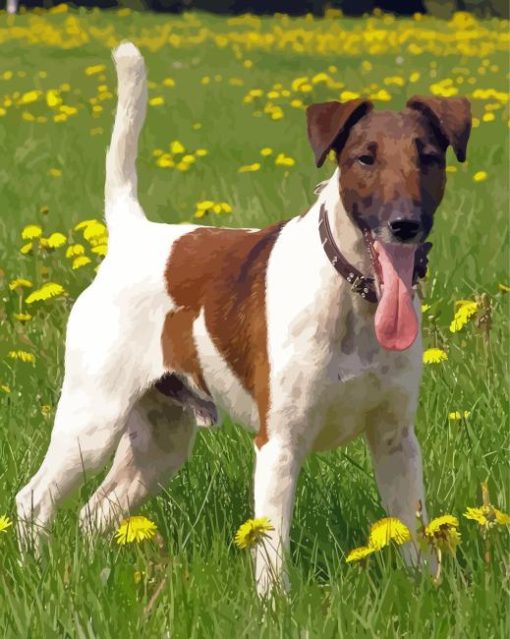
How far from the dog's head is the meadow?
1.07 feet

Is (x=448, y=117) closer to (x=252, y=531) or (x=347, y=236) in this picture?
(x=347, y=236)

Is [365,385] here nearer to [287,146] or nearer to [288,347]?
[288,347]

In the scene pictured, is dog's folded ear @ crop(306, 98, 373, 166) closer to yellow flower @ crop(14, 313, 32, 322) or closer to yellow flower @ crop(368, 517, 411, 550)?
yellow flower @ crop(368, 517, 411, 550)

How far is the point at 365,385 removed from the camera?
3.83 metres

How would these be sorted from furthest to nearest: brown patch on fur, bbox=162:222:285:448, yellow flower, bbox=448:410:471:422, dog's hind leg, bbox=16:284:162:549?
yellow flower, bbox=448:410:471:422 → dog's hind leg, bbox=16:284:162:549 → brown patch on fur, bbox=162:222:285:448

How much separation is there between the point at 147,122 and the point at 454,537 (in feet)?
32.0

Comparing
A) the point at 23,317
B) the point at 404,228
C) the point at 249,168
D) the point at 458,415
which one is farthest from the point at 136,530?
the point at 249,168

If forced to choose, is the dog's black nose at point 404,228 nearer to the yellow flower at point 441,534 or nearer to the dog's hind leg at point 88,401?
the yellow flower at point 441,534

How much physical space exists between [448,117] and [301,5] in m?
32.9

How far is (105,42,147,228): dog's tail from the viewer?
15.5 ft

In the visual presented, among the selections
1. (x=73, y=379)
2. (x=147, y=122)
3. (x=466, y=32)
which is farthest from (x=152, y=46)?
(x=73, y=379)

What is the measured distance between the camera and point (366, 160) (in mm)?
3693

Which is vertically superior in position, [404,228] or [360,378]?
[404,228]

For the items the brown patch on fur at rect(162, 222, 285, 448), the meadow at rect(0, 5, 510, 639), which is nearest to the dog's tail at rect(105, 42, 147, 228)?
the brown patch on fur at rect(162, 222, 285, 448)
